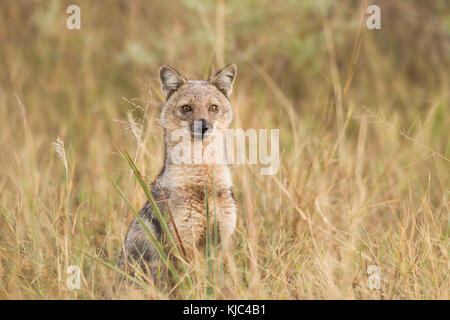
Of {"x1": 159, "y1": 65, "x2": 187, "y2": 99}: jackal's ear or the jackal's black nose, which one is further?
{"x1": 159, "y1": 65, "x2": 187, "y2": 99}: jackal's ear

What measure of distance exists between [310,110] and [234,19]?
5.46 feet

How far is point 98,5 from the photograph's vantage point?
8727mm

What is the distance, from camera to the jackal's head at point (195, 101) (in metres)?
3.02

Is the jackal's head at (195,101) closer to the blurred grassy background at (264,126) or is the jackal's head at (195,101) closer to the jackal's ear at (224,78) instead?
the jackal's ear at (224,78)

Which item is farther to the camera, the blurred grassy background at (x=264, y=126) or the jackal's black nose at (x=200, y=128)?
the blurred grassy background at (x=264, y=126)

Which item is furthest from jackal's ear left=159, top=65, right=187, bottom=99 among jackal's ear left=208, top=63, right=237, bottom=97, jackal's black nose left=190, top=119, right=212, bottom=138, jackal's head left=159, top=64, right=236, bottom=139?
jackal's black nose left=190, top=119, right=212, bottom=138

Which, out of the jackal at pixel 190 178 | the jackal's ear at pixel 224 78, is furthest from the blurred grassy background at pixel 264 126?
the jackal's ear at pixel 224 78

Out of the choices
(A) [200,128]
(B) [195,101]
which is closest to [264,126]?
(B) [195,101]

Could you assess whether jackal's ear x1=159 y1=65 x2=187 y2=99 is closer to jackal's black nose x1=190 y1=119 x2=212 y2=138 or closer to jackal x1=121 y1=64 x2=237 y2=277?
jackal x1=121 y1=64 x2=237 y2=277

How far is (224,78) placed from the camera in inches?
123

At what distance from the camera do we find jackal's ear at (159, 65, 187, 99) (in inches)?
119

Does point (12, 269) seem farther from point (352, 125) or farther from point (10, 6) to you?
point (10, 6)

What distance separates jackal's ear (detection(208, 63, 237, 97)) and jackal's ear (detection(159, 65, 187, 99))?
0.18m
